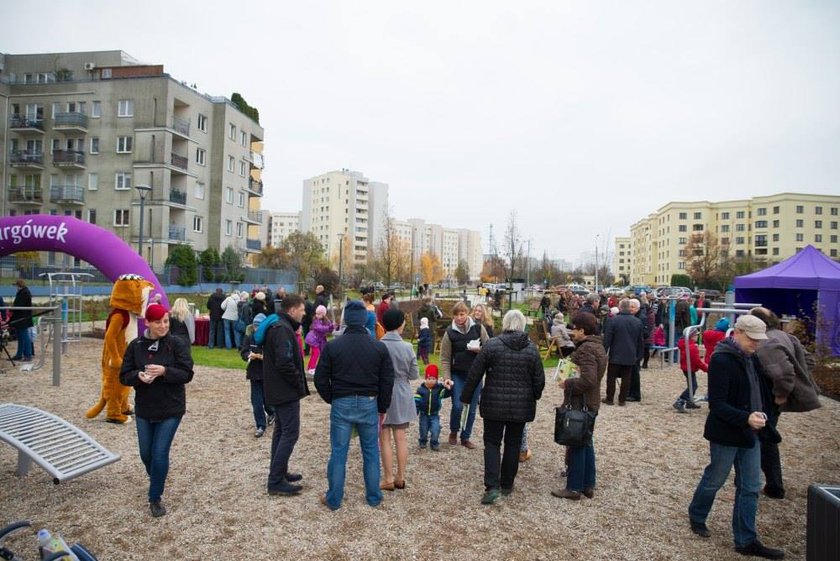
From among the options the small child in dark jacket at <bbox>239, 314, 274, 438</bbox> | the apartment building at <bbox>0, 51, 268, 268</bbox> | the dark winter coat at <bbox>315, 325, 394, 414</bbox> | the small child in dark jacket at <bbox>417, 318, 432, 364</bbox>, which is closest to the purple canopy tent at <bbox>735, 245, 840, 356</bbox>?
the small child in dark jacket at <bbox>417, 318, 432, 364</bbox>

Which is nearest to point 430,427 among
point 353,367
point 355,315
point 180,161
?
point 353,367

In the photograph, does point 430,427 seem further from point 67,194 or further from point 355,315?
point 67,194

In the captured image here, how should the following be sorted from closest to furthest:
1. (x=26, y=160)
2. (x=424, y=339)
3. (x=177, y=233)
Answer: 1. (x=424, y=339)
2. (x=177, y=233)
3. (x=26, y=160)

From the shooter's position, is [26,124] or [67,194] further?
[26,124]

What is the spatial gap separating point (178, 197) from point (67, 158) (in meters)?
8.26

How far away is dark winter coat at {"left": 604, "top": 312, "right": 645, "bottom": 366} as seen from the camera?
9.02 meters

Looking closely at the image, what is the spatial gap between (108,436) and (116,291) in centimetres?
199

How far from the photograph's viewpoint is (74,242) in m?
10.8

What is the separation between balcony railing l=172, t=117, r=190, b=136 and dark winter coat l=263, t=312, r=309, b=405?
38033 millimetres

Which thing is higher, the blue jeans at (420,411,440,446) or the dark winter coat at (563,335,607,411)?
the dark winter coat at (563,335,607,411)

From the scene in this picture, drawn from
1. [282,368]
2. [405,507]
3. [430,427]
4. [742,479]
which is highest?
[282,368]

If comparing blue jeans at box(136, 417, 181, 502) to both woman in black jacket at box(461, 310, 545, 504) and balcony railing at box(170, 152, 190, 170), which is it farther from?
balcony railing at box(170, 152, 190, 170)

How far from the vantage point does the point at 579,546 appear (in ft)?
14.0

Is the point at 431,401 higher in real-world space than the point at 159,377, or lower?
lower
